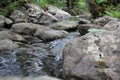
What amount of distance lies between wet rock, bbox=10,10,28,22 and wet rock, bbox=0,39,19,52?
13.4ft

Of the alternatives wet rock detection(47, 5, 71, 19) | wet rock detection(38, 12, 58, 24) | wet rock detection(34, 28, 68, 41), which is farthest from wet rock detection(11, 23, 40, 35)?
wet rock detection(47, 5, 71, 19)

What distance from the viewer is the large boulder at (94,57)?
13.1 ft

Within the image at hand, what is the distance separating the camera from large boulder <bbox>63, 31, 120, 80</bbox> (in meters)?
3.99

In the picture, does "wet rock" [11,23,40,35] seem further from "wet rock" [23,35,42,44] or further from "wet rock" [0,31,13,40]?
"wet rock" [0,31,13,40]

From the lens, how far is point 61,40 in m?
7.43

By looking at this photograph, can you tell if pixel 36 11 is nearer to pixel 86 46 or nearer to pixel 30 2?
pixel 30 2

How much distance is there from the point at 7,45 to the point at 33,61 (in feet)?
3.84

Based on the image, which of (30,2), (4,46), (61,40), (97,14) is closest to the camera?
(4,46)

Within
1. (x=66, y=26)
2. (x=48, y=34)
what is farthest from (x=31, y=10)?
(x=48, y=34)

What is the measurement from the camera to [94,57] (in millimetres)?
4246

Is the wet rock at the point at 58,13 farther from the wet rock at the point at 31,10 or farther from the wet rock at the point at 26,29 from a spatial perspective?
the wet rock at the point at 26,29

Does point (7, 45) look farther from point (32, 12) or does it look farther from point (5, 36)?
point (32, 12)

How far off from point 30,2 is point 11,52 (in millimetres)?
7213

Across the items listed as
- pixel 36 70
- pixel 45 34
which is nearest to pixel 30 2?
pixel 45 34
